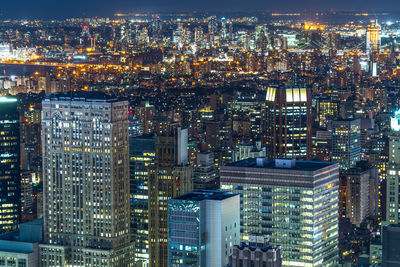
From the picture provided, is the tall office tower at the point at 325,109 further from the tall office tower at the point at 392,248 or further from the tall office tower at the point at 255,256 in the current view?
the tall office tower at the point at 392,248

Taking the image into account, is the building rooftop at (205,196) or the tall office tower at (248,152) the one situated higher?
the tall office tower at (248,152)

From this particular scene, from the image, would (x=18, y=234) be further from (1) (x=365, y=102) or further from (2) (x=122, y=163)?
(1) (x=365, y=102)

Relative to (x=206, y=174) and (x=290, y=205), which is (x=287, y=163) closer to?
(x=290, y=205)

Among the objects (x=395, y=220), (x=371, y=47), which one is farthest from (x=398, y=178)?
(x=371, y=47)

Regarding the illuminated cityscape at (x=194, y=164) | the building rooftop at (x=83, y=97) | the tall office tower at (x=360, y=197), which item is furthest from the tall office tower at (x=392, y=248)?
the tall office tower at (x=360, y=197)

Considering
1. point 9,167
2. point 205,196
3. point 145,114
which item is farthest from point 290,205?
point 145,114

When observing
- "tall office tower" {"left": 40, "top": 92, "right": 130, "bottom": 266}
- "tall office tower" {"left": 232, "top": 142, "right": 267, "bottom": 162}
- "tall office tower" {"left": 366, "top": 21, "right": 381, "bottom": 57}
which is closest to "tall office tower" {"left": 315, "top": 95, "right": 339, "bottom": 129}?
"tall office tower" {"left": 232, "top": 142, "right": 267, "bottom": 162}
